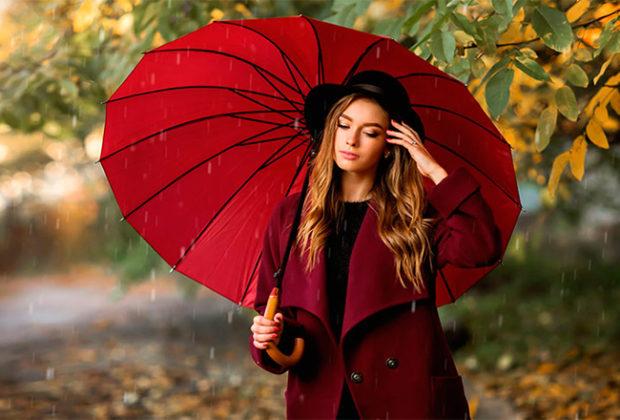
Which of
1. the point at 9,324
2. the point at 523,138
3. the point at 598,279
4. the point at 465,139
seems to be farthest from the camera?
the point at 9,324

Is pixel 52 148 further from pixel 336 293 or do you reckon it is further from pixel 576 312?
pixel 336 293

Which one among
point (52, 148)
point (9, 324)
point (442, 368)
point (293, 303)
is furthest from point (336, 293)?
point (9, 324)

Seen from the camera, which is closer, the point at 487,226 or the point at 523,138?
the point at 487,226

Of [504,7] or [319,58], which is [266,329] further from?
[504,7]

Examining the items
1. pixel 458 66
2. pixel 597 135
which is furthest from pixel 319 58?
pixel 597 135

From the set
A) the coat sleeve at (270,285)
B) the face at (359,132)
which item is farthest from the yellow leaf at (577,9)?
the coat sleeve at (270,285)

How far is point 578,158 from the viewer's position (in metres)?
3.34

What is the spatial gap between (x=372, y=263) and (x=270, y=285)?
349 millimetres

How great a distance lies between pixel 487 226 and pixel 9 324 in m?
11.2

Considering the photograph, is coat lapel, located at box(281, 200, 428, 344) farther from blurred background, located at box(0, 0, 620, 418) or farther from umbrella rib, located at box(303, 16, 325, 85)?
blurred background, located at box(0, 0, 620, 418)

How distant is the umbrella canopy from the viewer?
265 cm

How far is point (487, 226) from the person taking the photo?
91.7 inches

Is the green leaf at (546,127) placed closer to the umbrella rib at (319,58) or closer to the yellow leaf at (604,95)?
the yellow leaf at (604,95)

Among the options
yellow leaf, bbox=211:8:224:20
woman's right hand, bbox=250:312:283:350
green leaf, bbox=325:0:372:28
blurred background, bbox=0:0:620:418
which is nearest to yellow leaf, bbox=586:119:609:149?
blurred background, bbox=0:0:620:418
